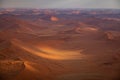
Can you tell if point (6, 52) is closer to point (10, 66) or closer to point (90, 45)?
point (10, 66)

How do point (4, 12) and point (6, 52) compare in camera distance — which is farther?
point (4, 12)

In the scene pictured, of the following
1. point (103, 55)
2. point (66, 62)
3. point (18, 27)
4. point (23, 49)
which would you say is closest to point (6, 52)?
point (23, 49)

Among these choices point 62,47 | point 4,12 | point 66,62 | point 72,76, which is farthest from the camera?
point 4,12

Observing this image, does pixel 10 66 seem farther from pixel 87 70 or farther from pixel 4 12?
pixel 4 12

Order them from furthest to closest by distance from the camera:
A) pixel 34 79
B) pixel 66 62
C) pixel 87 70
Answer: pixel 66 62
pixel 87 70
pixel 34 79

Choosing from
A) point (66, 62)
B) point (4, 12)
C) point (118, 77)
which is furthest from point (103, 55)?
point (4, 12)

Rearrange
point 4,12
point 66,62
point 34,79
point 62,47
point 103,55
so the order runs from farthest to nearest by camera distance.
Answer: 1. point 4,12
2. point 62,47
3. point 103,55
4. point 66,62
5. point 34,79

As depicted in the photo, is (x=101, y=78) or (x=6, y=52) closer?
(x=101, y=78)

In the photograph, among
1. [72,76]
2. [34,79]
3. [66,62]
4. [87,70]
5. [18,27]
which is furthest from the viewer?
[18,27]
